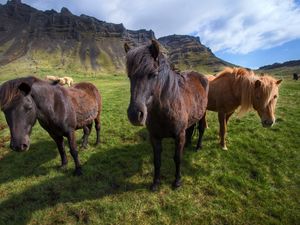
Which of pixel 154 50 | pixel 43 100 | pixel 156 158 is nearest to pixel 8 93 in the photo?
pixel 43 100

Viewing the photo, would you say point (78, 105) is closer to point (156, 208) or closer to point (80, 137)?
point (80, 137)

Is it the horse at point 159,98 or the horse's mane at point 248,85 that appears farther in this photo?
the horse's mane at point 248,85

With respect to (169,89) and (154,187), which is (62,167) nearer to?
(154,187)

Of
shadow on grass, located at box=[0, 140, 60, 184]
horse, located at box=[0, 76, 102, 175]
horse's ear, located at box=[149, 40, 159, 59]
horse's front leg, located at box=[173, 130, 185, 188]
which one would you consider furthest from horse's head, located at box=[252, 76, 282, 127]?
shadow on grass, located at box=[0, 140, 60, 184]

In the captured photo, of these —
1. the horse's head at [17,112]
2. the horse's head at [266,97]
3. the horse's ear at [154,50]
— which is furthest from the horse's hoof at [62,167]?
the horse's head at [266,97]

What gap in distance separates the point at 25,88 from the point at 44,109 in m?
0.81

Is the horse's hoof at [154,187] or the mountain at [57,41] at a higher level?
the mountain at [57,41]

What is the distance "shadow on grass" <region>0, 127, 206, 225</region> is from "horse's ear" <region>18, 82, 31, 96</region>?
2.64 m

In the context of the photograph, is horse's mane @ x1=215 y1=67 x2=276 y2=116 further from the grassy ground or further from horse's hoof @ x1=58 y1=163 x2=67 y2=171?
horse's hoof @ x1=58 y1=163 x2=67 y2=171

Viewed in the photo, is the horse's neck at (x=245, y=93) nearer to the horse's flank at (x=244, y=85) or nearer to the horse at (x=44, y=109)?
the horse's flank at (x=244, y=85)

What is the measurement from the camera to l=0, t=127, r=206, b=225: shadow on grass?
5.71 metres

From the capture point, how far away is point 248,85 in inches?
271

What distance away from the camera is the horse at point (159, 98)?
4012 mm

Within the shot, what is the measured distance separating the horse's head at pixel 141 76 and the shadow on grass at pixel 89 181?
2.86m
